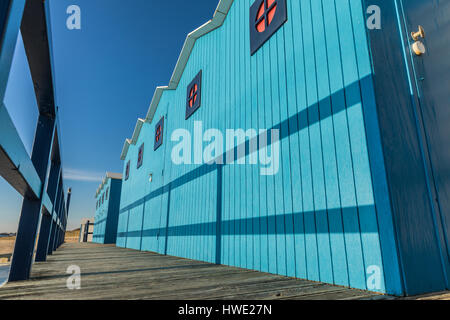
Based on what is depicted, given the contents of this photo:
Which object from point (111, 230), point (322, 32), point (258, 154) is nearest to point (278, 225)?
point (258, 154)

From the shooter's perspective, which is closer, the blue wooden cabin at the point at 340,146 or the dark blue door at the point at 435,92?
the blue wooden cabin at the point at 340,146

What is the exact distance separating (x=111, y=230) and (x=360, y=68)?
1485 centimetres

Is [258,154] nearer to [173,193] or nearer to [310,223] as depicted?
[310,223]

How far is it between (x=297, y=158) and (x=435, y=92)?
4.45 ft

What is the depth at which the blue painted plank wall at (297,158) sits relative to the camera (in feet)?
5.81

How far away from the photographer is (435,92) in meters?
2.20

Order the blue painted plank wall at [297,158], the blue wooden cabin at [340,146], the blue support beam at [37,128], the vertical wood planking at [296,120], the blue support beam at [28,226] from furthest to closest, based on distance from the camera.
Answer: the vertical wood planking at [296,120], the blue support beam at [28,226], the blue painted plank wall at [297,158], the blue wooden cabin at [340,146], the blue support beam at [37,128]

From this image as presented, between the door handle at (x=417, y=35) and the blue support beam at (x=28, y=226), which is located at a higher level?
the door handle at (x=417, y=35)

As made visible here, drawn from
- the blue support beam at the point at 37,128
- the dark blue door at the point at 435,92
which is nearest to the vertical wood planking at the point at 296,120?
the dark blue door at the point at 435,92

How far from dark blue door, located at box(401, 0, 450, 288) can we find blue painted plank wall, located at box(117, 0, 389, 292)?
1.97 ft

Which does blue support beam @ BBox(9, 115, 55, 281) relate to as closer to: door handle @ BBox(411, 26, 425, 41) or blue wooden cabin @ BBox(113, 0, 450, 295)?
blue wooden cabin @ BBox(113, 0, 450, 295)

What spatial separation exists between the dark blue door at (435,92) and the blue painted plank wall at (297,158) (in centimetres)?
60

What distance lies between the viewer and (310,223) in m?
2.06

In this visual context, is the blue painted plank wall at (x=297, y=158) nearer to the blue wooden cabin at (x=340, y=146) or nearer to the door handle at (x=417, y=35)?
the blue wooden cabin at (x=340, y=146)
